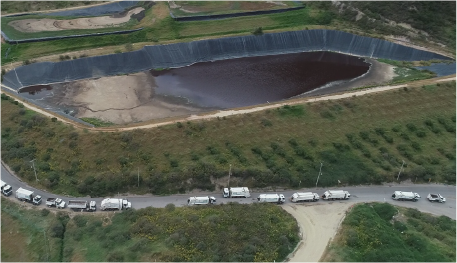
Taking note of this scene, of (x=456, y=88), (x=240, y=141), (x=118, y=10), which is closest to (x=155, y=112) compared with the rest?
(x=240, y=141)

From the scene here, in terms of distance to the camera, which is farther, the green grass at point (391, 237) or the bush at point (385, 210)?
the bush at point (385, 210)

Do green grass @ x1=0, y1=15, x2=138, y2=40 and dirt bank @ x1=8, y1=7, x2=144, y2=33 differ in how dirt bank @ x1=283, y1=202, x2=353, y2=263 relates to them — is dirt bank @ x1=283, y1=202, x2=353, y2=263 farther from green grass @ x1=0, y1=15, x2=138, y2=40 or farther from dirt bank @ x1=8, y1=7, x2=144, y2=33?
dirt bank @ x1=8, y1=7, x2=144, y2=33

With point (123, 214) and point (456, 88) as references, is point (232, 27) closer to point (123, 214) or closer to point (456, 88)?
point (456, 88)

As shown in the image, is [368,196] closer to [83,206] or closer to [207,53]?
[83,206]

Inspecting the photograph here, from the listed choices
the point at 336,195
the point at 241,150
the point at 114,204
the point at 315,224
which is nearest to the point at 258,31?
the point at 241,150

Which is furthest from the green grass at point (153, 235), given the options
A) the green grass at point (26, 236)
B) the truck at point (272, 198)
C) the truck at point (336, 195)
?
the truck at point (336, 195)

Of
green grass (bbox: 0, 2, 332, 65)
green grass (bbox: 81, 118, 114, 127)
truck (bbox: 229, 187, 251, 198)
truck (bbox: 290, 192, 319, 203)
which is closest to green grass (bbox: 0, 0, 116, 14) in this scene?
green grass (bbox: 0, 2, 332, 65)

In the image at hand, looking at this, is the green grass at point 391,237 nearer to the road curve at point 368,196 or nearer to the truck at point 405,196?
the road curve at point 368,196
